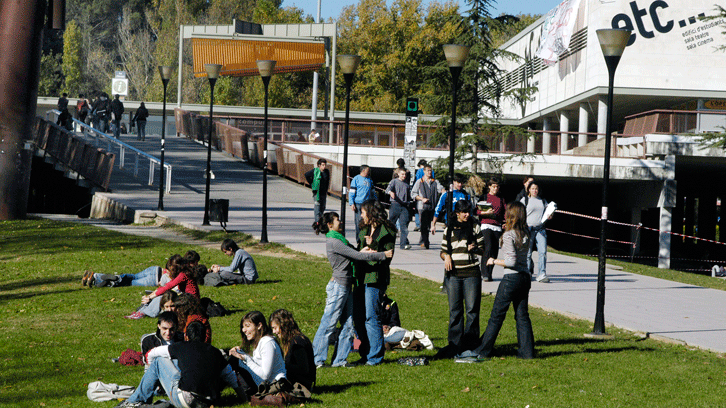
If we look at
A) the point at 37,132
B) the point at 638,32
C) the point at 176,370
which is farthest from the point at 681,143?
the point at 176,370

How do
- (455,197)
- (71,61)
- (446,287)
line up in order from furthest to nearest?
(71,61), (455,197), (446,287)

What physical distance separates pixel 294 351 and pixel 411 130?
13.4 meters

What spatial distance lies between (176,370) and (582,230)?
4146 centimetres

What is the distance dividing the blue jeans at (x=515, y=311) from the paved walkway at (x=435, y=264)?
2.57 m

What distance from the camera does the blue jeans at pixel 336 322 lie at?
8.09m

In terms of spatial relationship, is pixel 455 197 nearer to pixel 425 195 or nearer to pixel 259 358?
pixel 425 195

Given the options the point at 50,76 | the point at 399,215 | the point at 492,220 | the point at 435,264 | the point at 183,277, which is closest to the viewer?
the point at 183,277

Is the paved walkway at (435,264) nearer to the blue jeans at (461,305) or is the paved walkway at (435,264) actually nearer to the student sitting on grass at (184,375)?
the blue jeans at (461,305)

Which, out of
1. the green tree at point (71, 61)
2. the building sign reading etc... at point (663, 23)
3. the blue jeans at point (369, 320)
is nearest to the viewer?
the blue jeans at point (369, 320)

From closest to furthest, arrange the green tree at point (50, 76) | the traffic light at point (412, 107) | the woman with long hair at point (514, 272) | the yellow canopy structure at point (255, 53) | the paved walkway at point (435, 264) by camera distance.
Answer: the woman with long hair at point (514, 272), the paved walkway at point (435, 264), the traffic light at point (412, 107), the yellow canopy structure at point (255, 53), the green tree at point (50, 76)

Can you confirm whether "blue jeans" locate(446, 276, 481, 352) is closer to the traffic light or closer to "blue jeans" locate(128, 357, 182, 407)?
"blue jeans" locate(128, 357, 182, 407)

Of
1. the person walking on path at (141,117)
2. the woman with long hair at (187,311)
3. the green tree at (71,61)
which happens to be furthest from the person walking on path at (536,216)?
the green tree at (71,61)

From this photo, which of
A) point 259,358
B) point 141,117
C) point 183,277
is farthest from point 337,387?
point 141,117

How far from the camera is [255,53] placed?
46.2m
